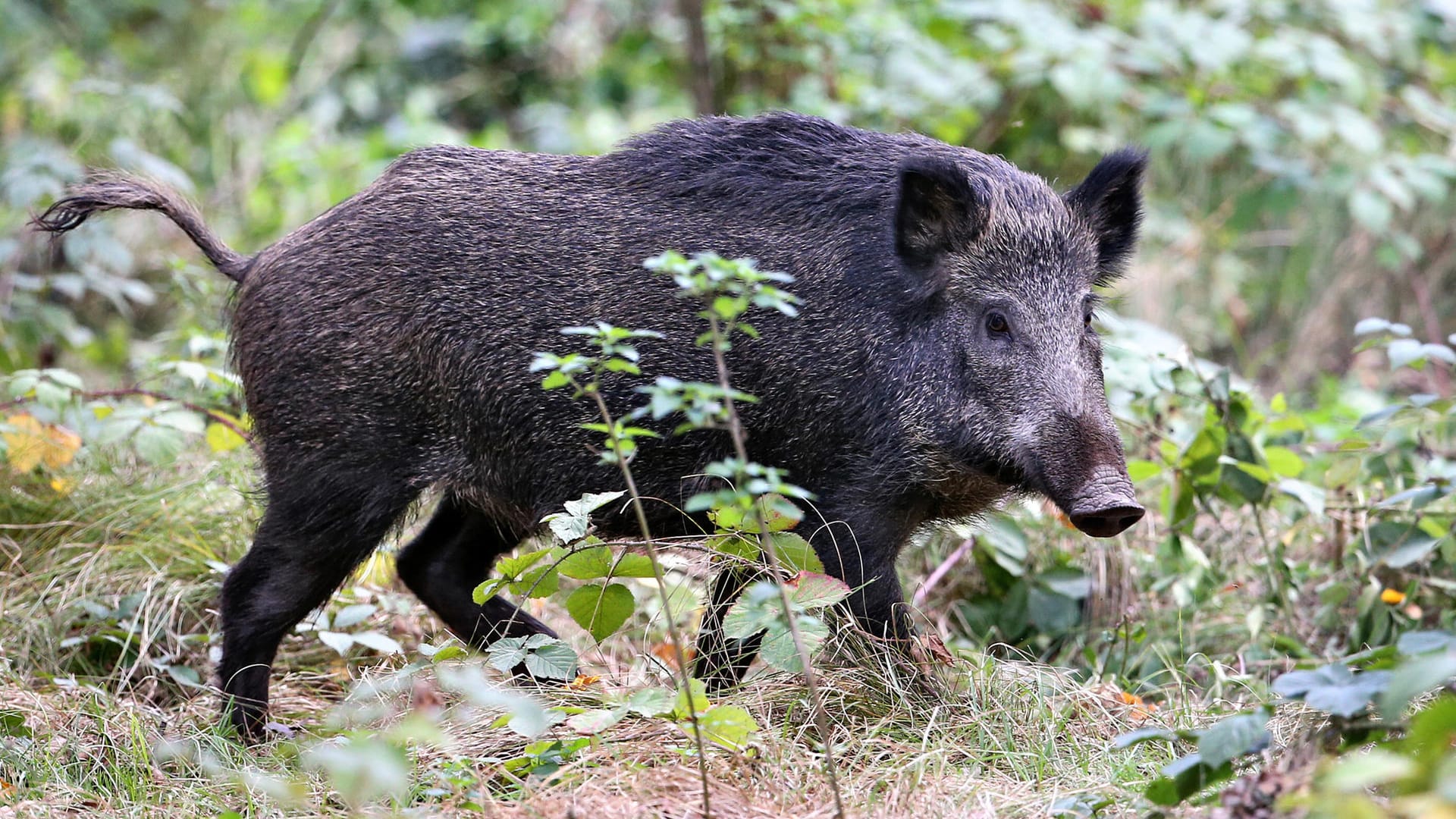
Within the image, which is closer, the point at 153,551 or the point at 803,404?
the point at 803,404

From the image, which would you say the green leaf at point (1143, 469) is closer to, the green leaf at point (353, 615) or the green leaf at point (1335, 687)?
the green leaf at point (1335, 687)

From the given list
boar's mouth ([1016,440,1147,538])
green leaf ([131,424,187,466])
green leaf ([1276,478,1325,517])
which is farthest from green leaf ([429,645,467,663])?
green leaf ([1276,478,1325,517])

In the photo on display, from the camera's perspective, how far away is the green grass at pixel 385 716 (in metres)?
2.95

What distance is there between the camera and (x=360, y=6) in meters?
10.4

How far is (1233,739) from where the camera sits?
7.93ft

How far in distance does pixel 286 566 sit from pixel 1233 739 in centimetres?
249

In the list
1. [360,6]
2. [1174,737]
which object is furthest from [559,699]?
[360,6]

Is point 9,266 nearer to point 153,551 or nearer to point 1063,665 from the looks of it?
point 153,551

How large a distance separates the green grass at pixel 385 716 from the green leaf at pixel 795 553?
1.03 feet

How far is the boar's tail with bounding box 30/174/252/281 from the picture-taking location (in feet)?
13.2

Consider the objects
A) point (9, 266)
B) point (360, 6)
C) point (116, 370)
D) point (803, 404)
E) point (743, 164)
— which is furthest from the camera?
point (360, 6)

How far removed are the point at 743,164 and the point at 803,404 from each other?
2.30 ft

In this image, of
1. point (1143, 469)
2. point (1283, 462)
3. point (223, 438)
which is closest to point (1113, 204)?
point (1143, 469)

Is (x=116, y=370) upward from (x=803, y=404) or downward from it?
downward
